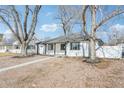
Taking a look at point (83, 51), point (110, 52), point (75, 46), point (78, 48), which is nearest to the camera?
point (110, 52)

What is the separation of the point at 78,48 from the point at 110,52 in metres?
4.29

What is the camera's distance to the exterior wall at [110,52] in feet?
65.0

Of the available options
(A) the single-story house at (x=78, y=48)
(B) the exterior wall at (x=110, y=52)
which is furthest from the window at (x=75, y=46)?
(B) the exterior wall at (x=110, y=52)

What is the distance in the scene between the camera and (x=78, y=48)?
2228 centimetres

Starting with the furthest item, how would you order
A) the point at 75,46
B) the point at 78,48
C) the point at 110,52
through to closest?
the point at 75,46 < the point at 78,48 < the point at 110,52

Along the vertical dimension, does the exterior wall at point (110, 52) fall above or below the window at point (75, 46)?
below

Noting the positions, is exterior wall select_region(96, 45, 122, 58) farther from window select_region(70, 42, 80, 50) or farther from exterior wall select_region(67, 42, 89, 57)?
window select_region(70, 42, 80, 50)

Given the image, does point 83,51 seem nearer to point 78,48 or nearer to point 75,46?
point 78,48

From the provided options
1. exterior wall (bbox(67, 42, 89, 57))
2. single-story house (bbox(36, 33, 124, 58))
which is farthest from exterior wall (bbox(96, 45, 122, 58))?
exterior wall (bbox(67, 42, 89, 57))

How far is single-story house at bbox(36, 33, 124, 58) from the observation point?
20.1 meters

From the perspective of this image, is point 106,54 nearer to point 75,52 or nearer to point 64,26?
point 75,52

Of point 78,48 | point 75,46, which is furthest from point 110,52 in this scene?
point 75,46

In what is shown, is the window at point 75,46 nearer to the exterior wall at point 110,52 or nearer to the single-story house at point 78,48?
the single-story house at point 78,48
